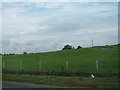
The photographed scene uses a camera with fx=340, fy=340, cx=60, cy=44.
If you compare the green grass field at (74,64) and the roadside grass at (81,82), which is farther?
the green grass field at (74,64)

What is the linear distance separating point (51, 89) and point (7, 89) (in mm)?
2563

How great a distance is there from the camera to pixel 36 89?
19.0 metres

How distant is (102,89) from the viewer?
18.5m

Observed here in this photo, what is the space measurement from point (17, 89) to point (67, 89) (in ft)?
9.19

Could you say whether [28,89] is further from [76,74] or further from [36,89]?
[76,74]

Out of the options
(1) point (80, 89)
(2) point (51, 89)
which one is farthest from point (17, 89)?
(1) point (80, 89)

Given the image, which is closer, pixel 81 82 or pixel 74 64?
pixel 81 82

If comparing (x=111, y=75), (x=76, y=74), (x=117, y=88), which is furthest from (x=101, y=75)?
(x=117, y=88)

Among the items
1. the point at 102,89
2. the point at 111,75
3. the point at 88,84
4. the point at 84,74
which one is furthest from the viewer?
the point at 84,74

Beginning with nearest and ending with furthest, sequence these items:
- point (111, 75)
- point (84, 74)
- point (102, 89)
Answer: point (102, 89) → point (111, 75) → point (84, 74)

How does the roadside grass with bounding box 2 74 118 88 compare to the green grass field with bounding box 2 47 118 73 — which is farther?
the green grass field with bounding box 2 47 118 73

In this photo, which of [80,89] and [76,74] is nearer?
→ [80,89]

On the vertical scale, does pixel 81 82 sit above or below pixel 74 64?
below

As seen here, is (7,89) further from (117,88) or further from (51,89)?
(117,88)
